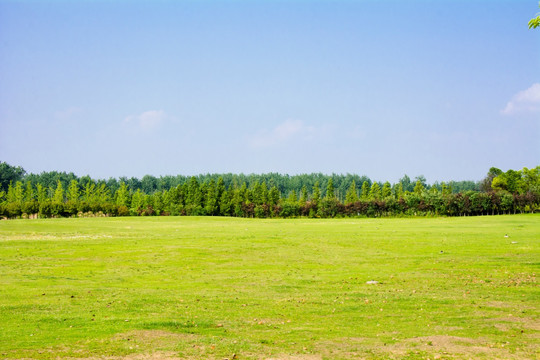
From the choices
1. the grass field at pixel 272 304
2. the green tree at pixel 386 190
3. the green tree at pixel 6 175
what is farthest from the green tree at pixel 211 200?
the grass field at pixel 272 304

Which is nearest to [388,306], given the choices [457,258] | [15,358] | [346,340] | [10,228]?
[346,340]

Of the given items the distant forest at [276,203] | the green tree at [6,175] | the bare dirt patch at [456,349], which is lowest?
the bare dirt patch at [456,349]

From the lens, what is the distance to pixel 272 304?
688 inches

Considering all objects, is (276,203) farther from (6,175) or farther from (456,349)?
(456,349)

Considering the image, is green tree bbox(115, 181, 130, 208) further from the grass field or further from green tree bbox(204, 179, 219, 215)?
the grass field

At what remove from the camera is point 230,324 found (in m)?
14.6

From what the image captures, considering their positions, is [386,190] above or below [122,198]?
above

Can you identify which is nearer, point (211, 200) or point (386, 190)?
point (211, 200)

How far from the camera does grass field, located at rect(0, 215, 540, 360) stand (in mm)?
12062

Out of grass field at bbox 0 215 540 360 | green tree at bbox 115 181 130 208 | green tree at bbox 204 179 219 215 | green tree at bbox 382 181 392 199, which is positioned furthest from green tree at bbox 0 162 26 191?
grass field at bbox 0 215 540 360

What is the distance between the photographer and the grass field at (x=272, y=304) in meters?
12.1

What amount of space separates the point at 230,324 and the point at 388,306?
5.70 metres

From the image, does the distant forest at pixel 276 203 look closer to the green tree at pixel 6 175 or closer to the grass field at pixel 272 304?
the green tree at pixel 6 175

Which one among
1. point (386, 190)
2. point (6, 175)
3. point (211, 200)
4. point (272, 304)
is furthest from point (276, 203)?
point (272, 304)
